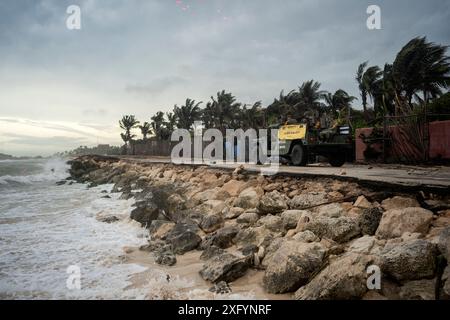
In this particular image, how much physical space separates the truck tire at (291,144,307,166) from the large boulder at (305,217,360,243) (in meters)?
5.73

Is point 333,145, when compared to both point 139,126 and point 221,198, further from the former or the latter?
point 139,126

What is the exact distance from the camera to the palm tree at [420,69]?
18.5 m

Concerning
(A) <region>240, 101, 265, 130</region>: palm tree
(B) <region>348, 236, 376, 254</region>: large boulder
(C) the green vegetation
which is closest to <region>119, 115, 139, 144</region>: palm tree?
(C) the green vegetation

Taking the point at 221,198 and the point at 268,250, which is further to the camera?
the point at 221,198

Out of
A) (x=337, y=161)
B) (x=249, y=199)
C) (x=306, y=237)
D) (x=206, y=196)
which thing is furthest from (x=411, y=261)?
(x=337, y=161)

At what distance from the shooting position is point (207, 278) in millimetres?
4090

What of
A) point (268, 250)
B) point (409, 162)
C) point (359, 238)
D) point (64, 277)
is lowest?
point (64, 277)

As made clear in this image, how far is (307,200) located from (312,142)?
16.0 feet

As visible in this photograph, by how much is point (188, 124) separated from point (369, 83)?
82.6 feet

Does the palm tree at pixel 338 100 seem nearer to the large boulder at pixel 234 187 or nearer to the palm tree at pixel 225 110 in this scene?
the palm tree at pixel 225 110

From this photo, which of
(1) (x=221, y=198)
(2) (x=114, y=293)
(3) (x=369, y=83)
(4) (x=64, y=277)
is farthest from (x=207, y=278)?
(3) (x=369, y=83)

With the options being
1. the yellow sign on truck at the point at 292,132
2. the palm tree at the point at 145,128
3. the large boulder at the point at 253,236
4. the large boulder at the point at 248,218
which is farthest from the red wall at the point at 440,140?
the palm tree at the point at 145,128

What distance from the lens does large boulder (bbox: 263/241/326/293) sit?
139 inches

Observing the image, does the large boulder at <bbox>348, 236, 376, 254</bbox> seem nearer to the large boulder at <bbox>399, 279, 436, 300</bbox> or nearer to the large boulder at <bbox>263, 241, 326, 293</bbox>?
the large boulder at <bbox>263, 241, 326, 293</bbox>
